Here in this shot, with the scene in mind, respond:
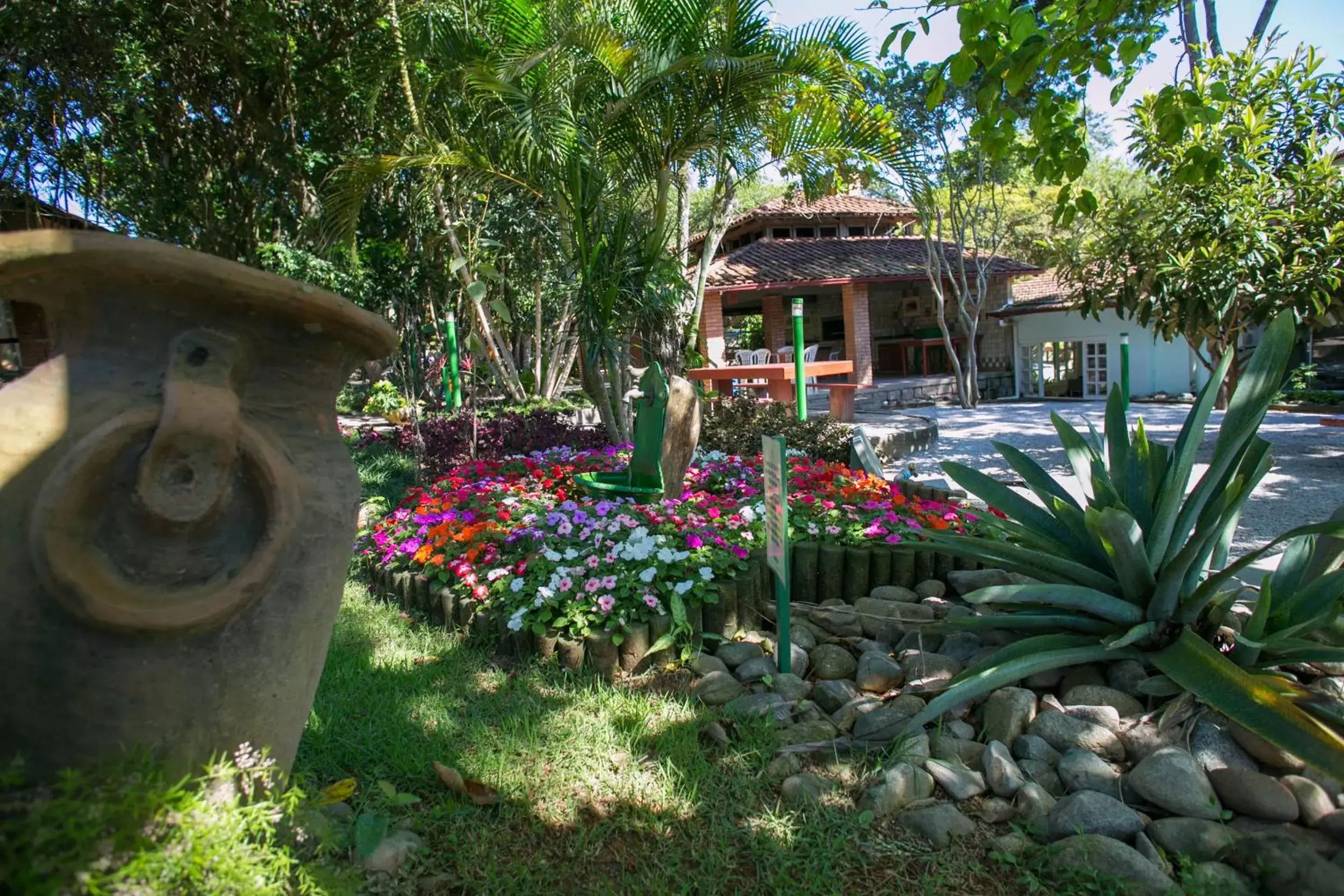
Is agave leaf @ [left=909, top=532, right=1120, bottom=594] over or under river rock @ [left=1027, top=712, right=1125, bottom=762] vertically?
over

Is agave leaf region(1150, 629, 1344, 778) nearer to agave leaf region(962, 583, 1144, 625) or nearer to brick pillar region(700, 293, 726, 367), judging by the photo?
agave leaf region(962, 583, 1144, 625)

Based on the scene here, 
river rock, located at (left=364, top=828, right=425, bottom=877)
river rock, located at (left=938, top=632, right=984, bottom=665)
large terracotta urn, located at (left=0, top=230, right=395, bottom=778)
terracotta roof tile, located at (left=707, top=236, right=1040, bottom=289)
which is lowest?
river rock, located at (left=364, top=828, right=425, bottom=877)

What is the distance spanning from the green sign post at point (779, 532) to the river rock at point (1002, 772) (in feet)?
2.66

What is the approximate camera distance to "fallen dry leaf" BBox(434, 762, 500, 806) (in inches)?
86.0

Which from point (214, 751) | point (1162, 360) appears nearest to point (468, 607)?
point (214, 751)

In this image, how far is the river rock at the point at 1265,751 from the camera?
2.12m

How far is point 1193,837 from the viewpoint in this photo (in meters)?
1.93

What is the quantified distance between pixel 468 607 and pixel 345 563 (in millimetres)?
1824

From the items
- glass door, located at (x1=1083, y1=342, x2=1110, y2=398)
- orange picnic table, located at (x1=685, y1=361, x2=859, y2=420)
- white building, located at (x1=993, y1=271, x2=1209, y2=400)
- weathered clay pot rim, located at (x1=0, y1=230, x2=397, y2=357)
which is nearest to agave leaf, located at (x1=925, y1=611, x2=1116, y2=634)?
weathered clay pot rim, located at (x1=0, y1=230, x2=397, y2=357)

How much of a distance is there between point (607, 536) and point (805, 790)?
169 cm

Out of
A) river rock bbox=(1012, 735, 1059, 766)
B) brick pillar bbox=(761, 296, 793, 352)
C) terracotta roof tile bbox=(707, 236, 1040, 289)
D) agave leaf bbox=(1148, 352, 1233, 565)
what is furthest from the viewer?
brick pillar bbox=(761, 296, 793, 352)

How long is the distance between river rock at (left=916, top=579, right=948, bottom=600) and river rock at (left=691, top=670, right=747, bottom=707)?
3.86ft

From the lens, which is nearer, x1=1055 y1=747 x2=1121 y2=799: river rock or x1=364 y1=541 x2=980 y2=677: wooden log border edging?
x1=1055 y1=747 x2=1121 y2=799: river rock

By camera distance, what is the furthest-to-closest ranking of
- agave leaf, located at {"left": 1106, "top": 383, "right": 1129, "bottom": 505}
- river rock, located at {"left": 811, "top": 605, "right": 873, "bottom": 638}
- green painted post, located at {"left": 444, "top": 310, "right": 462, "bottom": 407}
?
green painted post, located at {"left": 444, "top": 310, "right": 462, "bottom": 407}, river rock, located at {"left": 811, "top": 605, "right": 873, "bottom": 638}, agave leaf, located at {"left": 1106, "top": 383, "right": 1129, "bottom": 505}
